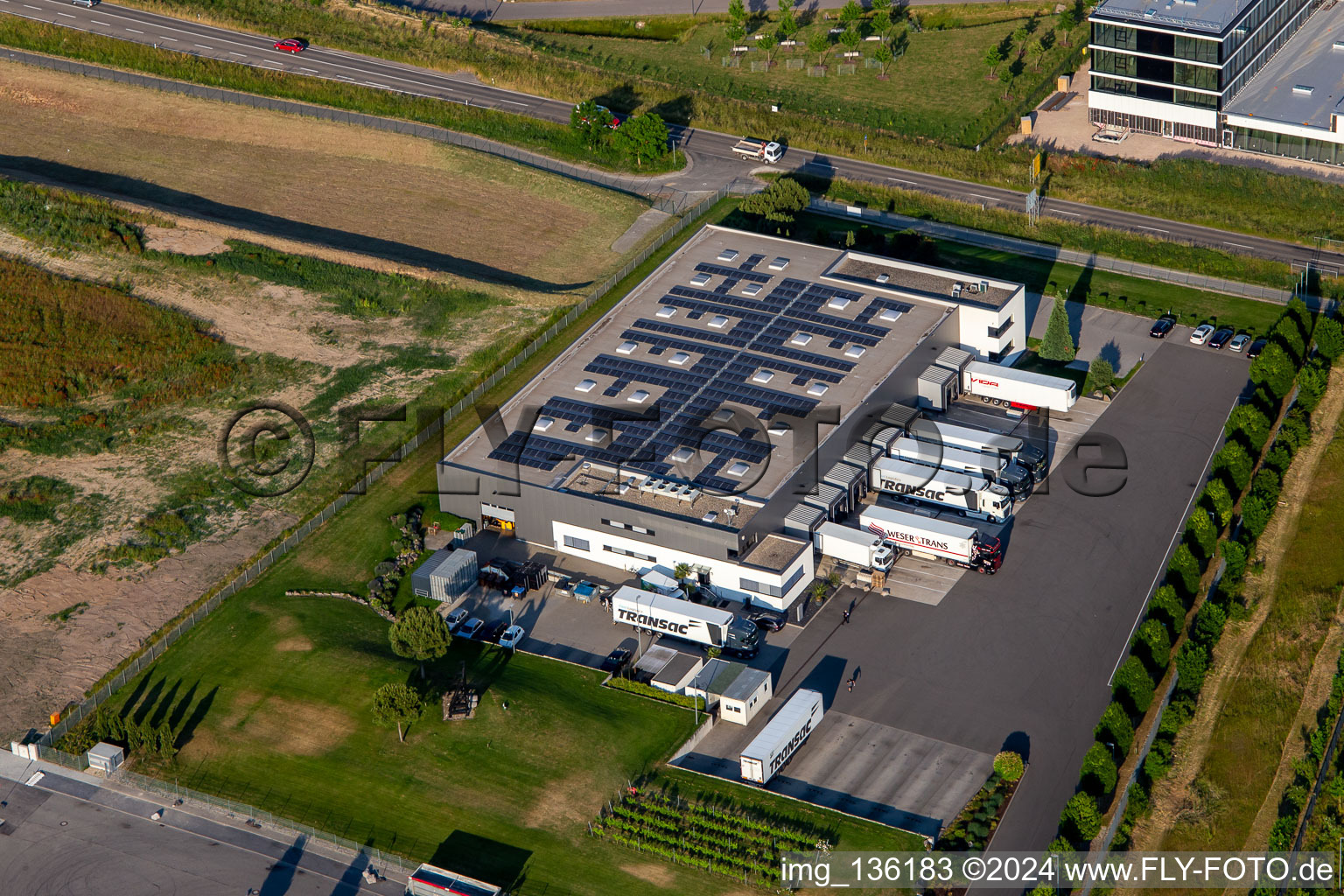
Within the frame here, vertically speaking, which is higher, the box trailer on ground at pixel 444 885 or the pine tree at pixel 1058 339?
the pine tree at pixel 1058 339

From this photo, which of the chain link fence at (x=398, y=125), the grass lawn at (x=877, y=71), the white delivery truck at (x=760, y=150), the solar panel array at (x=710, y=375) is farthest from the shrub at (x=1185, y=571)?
the grass lawn at (x=877, y=71)

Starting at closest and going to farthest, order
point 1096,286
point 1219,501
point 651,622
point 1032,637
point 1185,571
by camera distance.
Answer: point 1032,637 < point 1185,571 < point 651,622 < point 1219,501 < point 1096,286

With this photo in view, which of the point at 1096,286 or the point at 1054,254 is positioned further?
the point at 1054,254

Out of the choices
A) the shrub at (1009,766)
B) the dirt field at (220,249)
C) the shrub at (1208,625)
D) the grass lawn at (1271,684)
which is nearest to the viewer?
the grass lawn at (1271,684)

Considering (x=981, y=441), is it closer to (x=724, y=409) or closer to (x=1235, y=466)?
(x=1235, y=466)

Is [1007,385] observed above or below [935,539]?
above

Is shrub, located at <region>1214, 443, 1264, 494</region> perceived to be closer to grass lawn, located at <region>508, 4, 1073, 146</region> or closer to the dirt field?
the dirt field

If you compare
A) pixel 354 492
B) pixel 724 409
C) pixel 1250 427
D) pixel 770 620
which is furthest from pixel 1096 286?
pixel 354 492

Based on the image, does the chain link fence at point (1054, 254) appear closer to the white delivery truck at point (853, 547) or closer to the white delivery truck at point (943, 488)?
the white delivery truck at point (943, 488)
